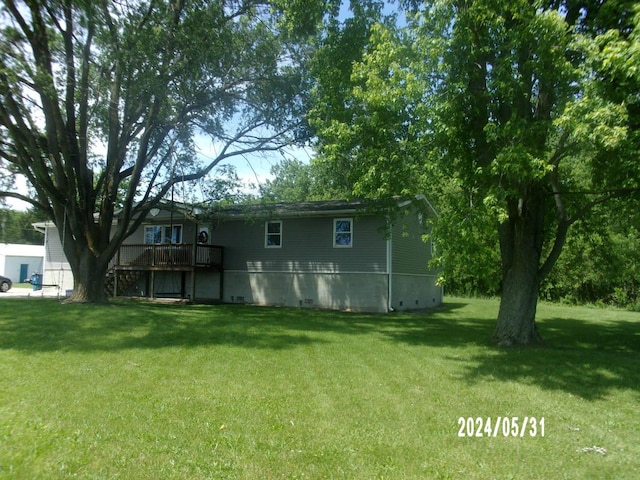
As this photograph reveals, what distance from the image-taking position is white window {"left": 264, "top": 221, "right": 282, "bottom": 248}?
22.0 meters

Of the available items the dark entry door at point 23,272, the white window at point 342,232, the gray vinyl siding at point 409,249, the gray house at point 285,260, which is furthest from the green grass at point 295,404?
the dark entry door at point 23,272

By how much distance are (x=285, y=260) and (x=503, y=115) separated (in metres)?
12.9

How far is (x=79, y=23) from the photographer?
1519cm

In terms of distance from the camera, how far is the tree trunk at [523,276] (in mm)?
11242

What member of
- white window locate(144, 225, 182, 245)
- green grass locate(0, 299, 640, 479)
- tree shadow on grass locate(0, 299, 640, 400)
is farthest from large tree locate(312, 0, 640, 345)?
white window locate(144, 225, 182, 245)

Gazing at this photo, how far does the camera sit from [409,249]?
22469 millimetres

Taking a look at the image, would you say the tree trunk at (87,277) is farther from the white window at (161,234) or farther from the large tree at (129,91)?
the white window at (161,234)

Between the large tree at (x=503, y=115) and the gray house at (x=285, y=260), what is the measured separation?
7222 mm

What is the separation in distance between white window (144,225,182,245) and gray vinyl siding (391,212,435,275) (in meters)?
10.7

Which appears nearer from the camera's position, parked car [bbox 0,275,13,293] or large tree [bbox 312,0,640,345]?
large tree [bbox 312,0,640,345]
